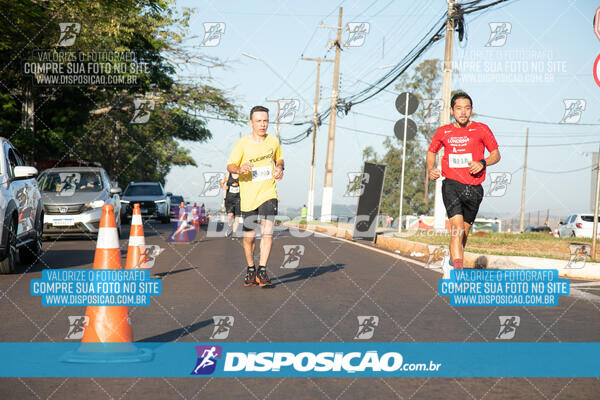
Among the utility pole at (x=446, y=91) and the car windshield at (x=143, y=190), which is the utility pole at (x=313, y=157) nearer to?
the car windshield at (x=143, y=190)

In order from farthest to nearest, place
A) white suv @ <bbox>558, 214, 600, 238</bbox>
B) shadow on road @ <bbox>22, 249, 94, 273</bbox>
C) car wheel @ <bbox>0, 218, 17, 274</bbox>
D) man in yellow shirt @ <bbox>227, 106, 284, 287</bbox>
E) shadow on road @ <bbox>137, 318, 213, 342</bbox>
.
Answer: white suv @ <bbox>558, 214, 600, 238</bbox>, shadow on road @ <bbox>22, 249, 94, 273</bbox>, car wheel @ <bbox>0, 218, 17, 274</bbox>, man in yellow shirt @ <bbox>227, 106, 284, 287</bbox>, shadow on road @ <bbox>137, 318, 213, 342</bbox>

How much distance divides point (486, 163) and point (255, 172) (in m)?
2.70

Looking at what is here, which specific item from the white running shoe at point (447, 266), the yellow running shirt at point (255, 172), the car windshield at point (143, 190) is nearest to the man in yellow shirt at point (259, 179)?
the yellow running shirt at point (255, 172)

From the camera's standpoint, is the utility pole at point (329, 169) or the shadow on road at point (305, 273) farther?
the utility pole at point (329, 169)

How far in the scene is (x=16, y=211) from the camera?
9391 mm

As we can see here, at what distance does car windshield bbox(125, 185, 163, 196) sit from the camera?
91.7ft

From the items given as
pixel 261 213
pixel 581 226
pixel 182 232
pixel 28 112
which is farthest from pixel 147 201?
pixel 581 226

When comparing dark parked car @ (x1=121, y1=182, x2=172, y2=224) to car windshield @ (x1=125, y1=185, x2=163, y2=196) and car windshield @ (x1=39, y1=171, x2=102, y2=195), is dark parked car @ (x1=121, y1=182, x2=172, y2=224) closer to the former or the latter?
car windshield @ (x1=125, y1=185, x2=163, y2=196)

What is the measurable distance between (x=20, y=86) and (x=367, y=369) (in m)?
21.0

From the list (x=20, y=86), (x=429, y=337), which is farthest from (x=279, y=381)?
(x=20, y=86)

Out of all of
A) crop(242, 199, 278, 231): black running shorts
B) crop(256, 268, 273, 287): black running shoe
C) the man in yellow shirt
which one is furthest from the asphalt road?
crop(242, 199, 278, 231): black running shorts

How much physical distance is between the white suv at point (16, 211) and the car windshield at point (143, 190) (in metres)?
17.0

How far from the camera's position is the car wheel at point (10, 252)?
8.98 m

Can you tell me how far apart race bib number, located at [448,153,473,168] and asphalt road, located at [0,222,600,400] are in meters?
1.55
